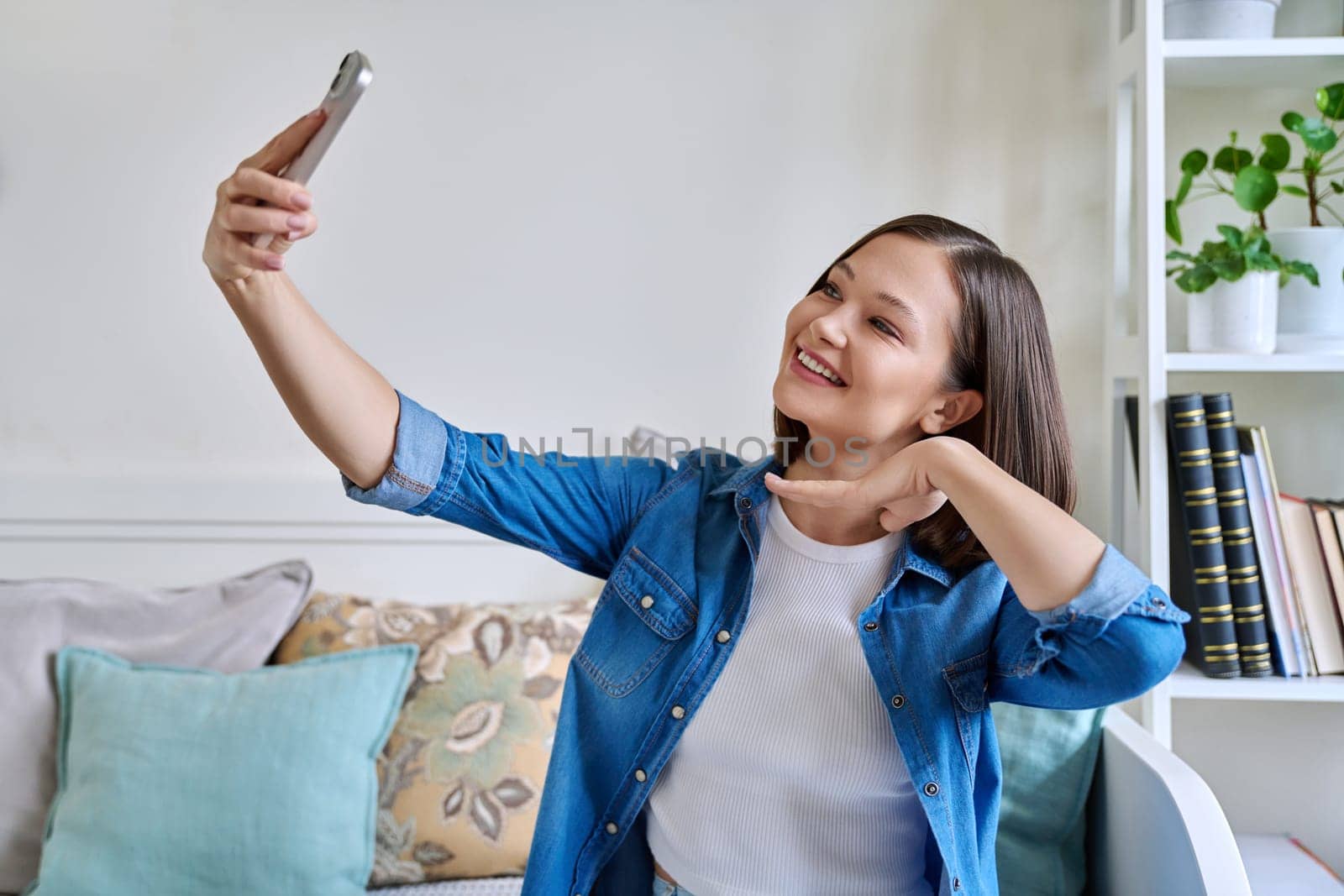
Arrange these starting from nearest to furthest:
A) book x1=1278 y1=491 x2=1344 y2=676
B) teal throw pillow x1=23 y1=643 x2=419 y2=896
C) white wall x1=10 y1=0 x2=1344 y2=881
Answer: teal throw pillow x1=23 y1=643 x2=419 y2=896, book x1=1278 y1=491 x2=1344 y2=676, white wall x1=10 y1=0 x2=1344 y2=881

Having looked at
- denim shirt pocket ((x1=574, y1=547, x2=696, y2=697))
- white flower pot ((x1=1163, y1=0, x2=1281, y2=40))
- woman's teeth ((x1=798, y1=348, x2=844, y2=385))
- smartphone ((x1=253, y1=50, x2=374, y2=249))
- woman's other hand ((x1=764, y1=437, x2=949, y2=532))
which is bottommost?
denim shirt pocket ((x1=574, y1=547, x2=696, y2=697))

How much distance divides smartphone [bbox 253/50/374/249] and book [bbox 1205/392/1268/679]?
1.31m

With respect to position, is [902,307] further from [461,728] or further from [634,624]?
[461,728]

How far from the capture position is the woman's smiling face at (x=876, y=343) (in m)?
1.06

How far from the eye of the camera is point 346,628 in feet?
5.78

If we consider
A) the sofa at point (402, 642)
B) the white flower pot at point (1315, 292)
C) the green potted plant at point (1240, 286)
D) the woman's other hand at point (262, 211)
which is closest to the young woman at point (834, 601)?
the woman's other hand at point (262, 211)

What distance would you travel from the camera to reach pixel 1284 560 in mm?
1594

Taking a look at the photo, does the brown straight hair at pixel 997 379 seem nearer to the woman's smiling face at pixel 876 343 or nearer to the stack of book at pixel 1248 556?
the woman's smiling face at pixel 876 343

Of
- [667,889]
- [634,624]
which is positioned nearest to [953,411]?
[634,624]

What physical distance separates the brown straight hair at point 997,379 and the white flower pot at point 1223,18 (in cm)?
82

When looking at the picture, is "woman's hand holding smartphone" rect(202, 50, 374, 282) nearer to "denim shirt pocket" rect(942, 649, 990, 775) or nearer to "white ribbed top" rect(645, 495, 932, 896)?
"white ribbed top" rect(645, 495, 932, 896)

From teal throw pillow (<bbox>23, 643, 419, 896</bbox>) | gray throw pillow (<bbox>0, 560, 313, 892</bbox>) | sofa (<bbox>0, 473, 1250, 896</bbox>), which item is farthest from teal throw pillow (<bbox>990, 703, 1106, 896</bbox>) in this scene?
gray throw pillow (<bbox>0, 560, 313, 892</bbox>)

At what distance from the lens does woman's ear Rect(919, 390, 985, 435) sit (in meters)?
1.13

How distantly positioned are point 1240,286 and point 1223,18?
16.6 inches
